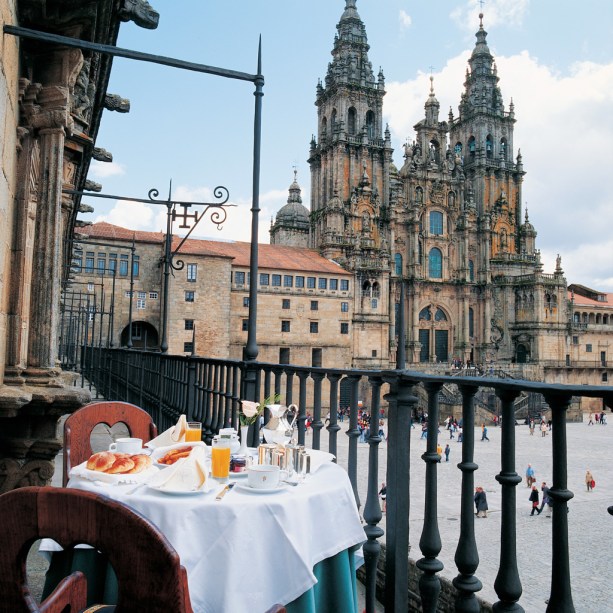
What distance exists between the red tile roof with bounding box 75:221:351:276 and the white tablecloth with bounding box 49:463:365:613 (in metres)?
38.5

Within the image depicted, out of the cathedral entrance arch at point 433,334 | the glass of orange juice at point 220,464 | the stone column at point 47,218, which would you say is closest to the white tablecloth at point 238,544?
the glass of orange juice at point 220,464

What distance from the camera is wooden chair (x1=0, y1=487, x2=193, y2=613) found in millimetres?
1711

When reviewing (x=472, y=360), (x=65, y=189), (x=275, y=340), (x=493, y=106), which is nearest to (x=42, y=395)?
(x=65, y=189)

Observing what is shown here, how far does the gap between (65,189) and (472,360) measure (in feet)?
182

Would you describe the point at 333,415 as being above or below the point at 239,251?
below

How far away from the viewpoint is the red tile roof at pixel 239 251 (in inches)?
1655

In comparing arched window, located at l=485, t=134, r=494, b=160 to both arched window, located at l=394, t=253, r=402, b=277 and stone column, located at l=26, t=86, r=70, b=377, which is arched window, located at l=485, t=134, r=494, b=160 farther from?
stone column, located at l=26, t=86, r=70, b=377

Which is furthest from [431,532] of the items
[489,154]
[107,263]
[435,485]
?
[489,154]

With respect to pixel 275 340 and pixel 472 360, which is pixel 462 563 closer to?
pixel 275 340

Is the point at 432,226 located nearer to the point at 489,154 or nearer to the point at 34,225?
the point at 489,154

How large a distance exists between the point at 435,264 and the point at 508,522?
59.7m

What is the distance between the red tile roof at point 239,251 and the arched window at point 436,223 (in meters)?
14.1

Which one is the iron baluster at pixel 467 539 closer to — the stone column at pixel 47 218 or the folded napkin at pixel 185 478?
the folded napkin at pixel 185 478

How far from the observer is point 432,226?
201 ft
